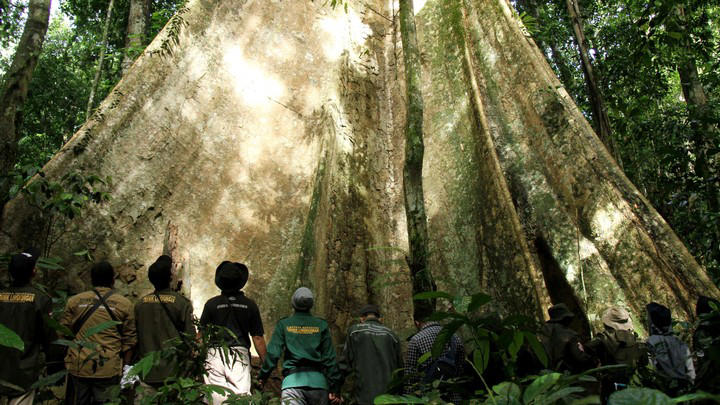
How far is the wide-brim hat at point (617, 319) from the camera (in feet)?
15.8

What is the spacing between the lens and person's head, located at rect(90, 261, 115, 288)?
4.52 metres

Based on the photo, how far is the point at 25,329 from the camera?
12.5 ft

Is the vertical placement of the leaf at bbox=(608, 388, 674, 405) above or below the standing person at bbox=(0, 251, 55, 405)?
below

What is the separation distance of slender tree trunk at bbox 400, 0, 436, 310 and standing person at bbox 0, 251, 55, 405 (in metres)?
2.66

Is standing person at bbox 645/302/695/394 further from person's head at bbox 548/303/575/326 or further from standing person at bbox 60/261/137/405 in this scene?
standing person at bbox 60/261/137/405

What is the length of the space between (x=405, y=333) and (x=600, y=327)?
1850mm

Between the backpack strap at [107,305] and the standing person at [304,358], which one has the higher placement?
the backpack strap at [107,305]

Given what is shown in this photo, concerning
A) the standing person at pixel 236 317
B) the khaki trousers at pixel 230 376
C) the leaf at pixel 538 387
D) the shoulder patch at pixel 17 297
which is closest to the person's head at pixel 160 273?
the standing person at pixel 236 317

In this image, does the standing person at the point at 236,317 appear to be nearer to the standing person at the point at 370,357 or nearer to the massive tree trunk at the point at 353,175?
the standing person at the point at 370,357

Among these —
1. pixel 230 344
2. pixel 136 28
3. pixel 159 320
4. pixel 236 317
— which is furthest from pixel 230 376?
pixel 136 28

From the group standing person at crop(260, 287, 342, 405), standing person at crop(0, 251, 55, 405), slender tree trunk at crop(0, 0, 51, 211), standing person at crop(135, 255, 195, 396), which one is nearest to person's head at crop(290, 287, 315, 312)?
standing person at crop(260, 287, 342, 405)

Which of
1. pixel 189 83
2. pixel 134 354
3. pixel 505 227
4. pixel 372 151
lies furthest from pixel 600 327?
pixel 189 83

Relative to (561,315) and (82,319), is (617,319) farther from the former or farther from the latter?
(82,319)

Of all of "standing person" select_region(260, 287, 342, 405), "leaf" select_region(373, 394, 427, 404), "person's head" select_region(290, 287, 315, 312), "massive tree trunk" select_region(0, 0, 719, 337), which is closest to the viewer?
"leaf" select_region(373, 394, 427, 404)
